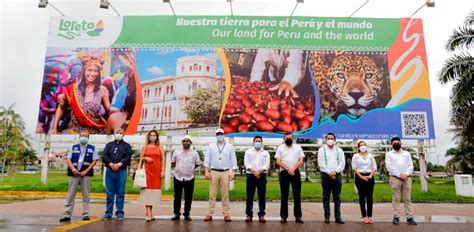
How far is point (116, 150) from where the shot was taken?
6.54 meters

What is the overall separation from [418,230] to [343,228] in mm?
1124

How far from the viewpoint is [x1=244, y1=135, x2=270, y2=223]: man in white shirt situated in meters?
6.40

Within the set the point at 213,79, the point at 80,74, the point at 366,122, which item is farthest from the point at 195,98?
the point at 366,122

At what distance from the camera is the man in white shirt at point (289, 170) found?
6422mm

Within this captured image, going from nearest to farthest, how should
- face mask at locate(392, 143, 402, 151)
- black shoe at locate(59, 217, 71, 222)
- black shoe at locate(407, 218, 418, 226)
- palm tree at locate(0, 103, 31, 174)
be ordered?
black shoe at locate(59, 217, 71, 222)
black shoe at locate(407, 218, 418, 226)
face mask at locate(392, 143, 402, 151)
palm tree at locate(0, 103, 31, 174)

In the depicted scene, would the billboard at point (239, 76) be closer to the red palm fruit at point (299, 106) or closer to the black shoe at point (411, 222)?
the red palm fruit at point (299, 106)

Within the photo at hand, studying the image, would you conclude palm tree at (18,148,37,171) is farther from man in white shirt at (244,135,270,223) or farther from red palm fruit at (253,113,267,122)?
man in white shirt at (244,135,270,223)

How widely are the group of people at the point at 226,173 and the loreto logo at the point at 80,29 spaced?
9315mm

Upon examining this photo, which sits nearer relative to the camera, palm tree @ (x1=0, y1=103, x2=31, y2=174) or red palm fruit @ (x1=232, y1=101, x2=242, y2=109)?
red palm fruit @ (x1=232, y1=101, x2=242, y2=109)

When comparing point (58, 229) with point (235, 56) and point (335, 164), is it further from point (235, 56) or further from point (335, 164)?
point (235, 56)

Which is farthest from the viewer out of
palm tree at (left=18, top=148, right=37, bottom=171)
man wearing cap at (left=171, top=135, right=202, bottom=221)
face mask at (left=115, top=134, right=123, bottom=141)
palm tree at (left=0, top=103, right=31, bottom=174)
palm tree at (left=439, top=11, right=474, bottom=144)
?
palm tree at (left=18, top=148, right=37, bottom=171)

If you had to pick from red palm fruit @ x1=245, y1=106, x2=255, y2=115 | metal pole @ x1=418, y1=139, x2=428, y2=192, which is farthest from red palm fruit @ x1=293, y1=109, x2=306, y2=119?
metal pole @ x1=418, y1=139, x2=428, y2=192

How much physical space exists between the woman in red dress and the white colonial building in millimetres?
7430

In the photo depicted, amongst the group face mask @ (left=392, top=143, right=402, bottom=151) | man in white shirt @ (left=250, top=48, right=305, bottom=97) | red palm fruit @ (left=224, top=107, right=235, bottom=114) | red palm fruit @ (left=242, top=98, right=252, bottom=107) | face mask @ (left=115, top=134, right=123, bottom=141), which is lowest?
face mask @ (left=392, top=143, right=402, bottom=151)
